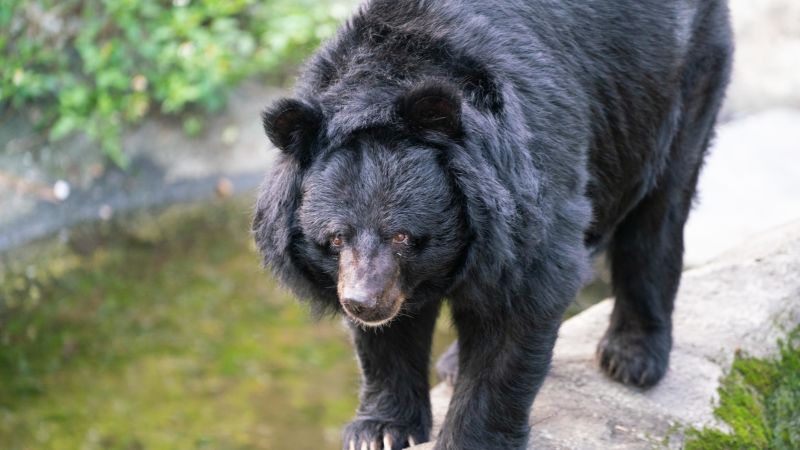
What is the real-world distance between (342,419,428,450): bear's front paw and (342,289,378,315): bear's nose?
38.9 inches

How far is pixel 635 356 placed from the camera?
4172 mm

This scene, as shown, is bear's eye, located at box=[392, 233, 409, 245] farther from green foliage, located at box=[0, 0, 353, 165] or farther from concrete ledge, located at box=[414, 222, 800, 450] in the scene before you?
green foliage, located at box=[0, 0, 353, 165]

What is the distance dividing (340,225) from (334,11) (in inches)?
264

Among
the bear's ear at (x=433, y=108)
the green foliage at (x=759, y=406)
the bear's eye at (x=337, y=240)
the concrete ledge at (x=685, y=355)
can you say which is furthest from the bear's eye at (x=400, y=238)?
the green foliage at (x=759, y=406)

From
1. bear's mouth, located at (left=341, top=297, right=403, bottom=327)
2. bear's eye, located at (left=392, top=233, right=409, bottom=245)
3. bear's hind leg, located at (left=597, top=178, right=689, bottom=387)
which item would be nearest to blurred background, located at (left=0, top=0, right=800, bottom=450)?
bear's hind leg, located at (left=597, top=178, right=689, bottom=387)

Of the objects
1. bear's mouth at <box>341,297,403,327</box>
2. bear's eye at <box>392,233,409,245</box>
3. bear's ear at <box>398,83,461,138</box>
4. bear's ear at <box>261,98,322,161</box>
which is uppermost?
bear's ear at <box>261,98,322,161</box>

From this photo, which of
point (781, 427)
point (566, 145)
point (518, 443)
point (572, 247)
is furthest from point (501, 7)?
point (781, 427)

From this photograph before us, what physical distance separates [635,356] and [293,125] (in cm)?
190

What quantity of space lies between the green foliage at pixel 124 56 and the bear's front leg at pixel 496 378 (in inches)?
228

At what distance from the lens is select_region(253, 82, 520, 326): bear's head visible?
2988mm

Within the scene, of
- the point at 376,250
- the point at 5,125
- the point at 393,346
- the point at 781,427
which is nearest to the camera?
the point at 376,250

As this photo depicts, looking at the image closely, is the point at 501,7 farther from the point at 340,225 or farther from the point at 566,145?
the point at 340,225

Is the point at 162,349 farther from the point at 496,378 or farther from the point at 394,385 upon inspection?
the point at 496,378

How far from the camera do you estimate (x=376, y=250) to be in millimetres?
3006
